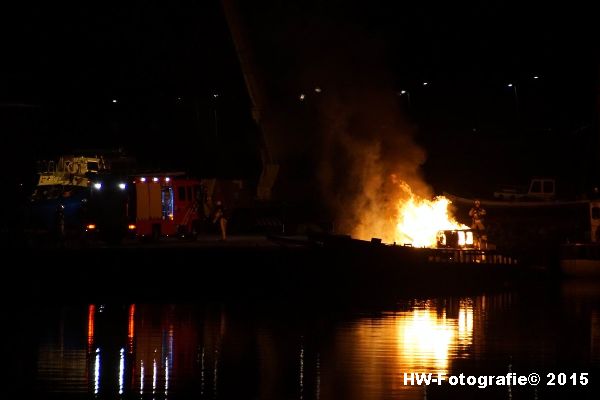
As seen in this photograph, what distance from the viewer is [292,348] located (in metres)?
21.4

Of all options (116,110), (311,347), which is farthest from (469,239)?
(116,110)

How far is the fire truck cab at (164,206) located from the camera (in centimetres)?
4197

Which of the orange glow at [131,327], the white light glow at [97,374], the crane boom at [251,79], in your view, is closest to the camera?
the white light glow at [97,374]

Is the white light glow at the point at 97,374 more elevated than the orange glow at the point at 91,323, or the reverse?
the orange glow at the point at 91,323

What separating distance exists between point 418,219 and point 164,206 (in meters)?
9.23

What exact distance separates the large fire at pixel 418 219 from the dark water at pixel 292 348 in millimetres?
10278

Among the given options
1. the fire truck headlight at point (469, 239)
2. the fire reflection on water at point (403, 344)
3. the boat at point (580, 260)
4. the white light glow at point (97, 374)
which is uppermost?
the fire truck headlight at point (469, 239)

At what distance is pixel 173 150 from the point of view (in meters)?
73.7

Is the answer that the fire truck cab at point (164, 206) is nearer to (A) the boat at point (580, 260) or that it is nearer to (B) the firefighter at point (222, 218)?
(B) the firefighter at point (222, 218)

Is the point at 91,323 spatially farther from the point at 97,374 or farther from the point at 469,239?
the point at 469,239

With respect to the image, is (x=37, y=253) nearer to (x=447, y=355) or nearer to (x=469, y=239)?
(x=469, y=239)

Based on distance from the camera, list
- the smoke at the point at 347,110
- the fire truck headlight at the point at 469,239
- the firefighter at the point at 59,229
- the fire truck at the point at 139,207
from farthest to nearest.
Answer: the fire truck at the point at 139,207 → the smoke at the point at 347,110 → the firefighter at the point at 59,229 → the fire truck headlight at the point at 469,239

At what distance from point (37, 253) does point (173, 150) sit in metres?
40.9

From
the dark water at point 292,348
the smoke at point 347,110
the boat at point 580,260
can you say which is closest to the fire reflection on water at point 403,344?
the dark water at point 292,348
